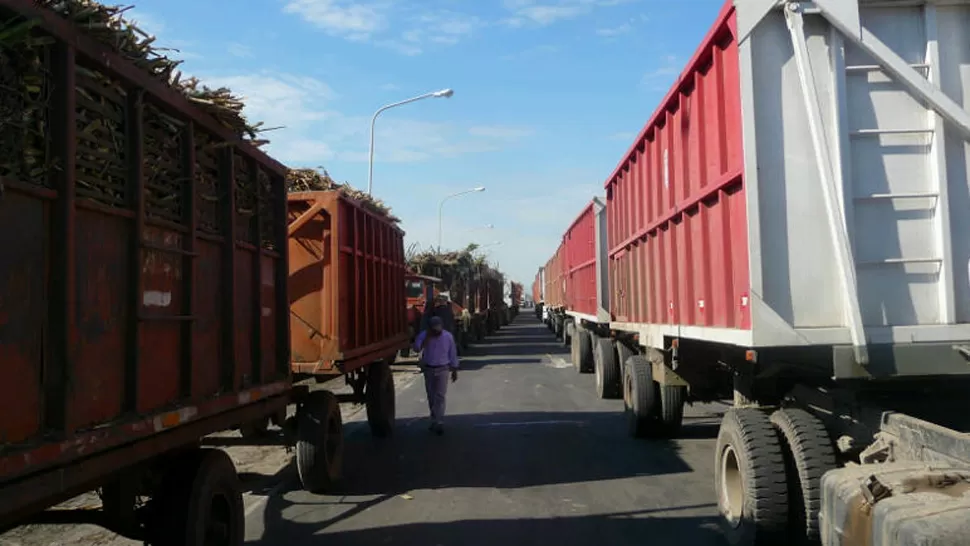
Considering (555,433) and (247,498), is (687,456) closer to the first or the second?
(555,433)

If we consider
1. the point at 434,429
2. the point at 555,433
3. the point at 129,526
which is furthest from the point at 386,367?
the point at 129,526

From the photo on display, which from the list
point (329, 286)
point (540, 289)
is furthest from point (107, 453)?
point (540, 289)

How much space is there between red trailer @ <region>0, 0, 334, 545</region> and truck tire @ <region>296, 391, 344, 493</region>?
147 centimetres

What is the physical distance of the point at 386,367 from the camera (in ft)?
32.7

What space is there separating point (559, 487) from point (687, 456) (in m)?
1.94

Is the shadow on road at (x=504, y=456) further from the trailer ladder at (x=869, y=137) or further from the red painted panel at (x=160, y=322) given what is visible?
the trailer ladder at (x=869, y=137)

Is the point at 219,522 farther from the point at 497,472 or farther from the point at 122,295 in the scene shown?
the point at 497,472

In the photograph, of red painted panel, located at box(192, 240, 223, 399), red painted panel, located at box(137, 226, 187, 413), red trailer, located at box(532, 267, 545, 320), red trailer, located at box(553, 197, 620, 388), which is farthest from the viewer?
red trailer, located at box(532, 267, 545, 320)

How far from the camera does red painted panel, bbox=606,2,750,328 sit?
15.6 ft

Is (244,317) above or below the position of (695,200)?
below

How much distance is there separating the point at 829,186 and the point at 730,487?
2304mm

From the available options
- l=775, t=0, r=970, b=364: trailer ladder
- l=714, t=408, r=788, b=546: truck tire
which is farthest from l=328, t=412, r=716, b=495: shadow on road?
l=775, t=0, r=970, b=364: trailer ladder

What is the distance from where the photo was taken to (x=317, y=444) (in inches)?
269

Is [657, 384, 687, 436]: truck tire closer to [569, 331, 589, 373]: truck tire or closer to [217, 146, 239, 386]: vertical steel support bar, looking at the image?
[217, 146, 239, 386]: vertical steel support bar
